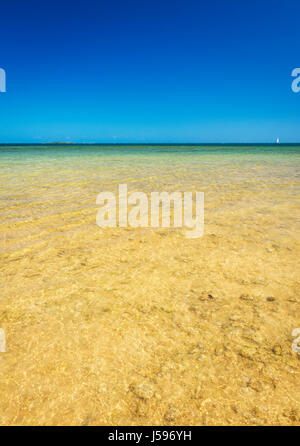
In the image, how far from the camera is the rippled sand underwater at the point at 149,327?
1229 mm

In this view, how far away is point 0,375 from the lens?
138cm

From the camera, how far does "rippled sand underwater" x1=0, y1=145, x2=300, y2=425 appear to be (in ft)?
4.03

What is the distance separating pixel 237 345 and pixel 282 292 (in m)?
0.79
